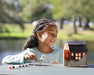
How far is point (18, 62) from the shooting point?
82 centimetres

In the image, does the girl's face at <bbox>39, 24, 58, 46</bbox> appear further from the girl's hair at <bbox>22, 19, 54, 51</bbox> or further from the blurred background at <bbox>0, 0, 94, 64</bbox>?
the blurred background at <bbox>0, 0, 94, 64</bbox>

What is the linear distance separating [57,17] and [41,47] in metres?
12.4

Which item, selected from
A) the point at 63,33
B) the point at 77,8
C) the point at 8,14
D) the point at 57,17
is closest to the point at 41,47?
the point at 8,14

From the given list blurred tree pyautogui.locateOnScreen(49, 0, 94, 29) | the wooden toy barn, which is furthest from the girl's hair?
blurred tree pyautogui.locateOnScreen(49, 0, 94, 29)

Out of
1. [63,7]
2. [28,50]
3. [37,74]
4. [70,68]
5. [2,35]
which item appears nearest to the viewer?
[37,74]

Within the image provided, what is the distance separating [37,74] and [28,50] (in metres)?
0.32

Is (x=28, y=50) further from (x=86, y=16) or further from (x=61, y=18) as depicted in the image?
(x=61, y=18)

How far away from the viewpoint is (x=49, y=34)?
0.86 m

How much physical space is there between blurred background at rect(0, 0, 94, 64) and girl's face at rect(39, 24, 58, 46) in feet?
32.6

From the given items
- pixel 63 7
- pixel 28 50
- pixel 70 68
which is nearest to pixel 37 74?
pixel 70 68

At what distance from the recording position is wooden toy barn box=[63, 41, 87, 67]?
0.73 m

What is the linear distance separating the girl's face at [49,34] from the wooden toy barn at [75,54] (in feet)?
0.42

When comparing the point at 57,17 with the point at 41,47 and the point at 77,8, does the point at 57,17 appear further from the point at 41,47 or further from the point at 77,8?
the point at 41,47

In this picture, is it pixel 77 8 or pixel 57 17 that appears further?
pixel 57 17
